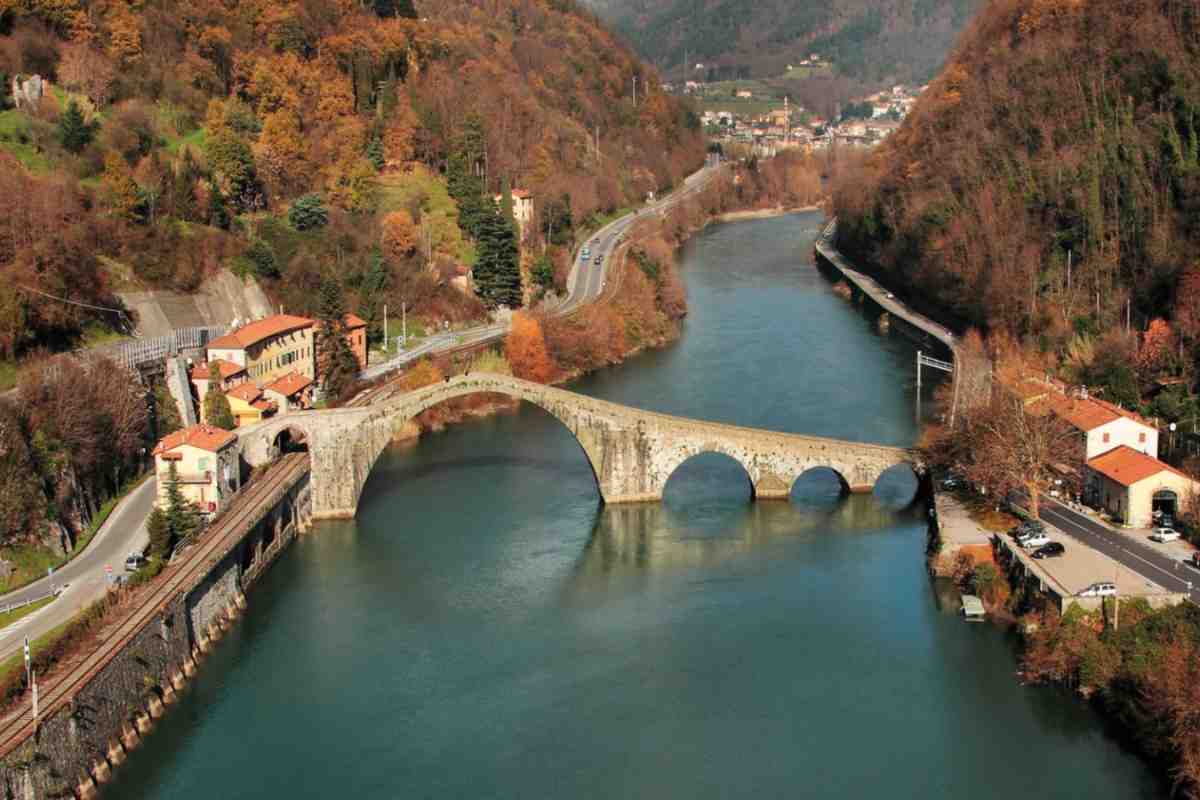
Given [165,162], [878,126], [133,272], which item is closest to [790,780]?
[133,272]

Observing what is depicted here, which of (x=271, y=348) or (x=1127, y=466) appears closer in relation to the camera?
(x=1127, y=466)

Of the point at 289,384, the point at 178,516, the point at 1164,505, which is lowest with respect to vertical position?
the point at 1164,505

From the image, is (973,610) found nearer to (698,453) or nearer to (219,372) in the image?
(698,453)

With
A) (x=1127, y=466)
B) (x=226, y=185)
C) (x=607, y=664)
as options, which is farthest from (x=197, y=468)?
(x=226, y=185)

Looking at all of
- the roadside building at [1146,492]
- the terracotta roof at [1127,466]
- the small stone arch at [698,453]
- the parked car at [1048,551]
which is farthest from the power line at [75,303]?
the roadside building at [1146,492]

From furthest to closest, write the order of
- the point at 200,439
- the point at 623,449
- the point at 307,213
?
the point at 307,213 → the point at 623,449 → the point at 200,439

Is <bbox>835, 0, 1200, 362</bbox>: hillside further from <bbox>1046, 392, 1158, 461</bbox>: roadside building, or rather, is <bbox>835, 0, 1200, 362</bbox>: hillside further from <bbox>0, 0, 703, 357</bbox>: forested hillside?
<bbox>0, 0, 703, 357</bbox>: forested hillside
